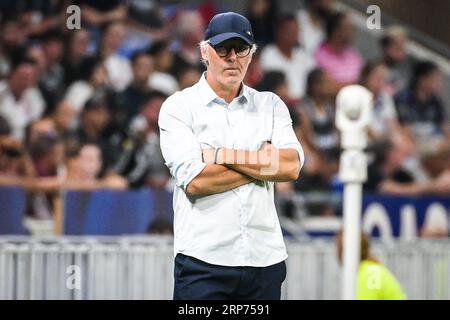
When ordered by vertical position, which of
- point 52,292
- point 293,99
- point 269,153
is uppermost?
point 293,99

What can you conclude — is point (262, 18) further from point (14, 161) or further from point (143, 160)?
point (14, 161)

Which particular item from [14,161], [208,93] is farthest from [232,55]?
[14,161]

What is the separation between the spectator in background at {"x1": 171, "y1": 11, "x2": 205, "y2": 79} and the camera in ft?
37.0

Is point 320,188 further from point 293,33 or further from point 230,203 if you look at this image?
point 230,203

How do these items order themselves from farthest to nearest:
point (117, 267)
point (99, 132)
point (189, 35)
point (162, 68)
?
1. point (189, 35)
2. point (162, 68)
3. point (99, 132)
4. point (117, 267)

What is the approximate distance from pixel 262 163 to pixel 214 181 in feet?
0.72

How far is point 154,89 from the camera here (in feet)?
35.7

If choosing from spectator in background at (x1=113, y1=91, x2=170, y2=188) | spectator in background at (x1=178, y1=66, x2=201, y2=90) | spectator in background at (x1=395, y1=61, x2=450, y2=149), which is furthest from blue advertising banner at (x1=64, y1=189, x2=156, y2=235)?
spectator in background at (x1=395, y1=61, x2=450, y2=149)

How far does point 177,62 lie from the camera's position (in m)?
11.2

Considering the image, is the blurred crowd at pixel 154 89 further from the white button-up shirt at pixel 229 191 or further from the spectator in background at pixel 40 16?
the white button-up shirt at pixel 229 191

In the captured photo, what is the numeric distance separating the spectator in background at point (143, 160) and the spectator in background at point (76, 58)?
677mm

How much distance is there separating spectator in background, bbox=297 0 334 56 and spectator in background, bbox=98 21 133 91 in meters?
1.96
